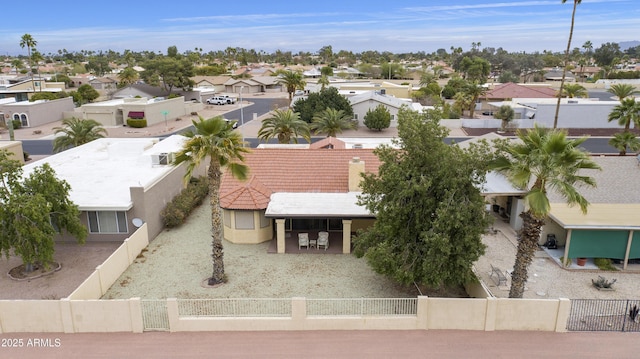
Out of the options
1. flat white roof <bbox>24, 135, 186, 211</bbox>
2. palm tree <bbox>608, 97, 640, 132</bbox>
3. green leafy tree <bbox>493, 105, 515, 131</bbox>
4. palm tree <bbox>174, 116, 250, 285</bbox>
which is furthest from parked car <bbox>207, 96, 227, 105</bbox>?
palm tree <bbox>174, 116, 250, 285</bbox>

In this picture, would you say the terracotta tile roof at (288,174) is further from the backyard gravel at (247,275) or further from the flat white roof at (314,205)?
the backyard gravel at (247,275)

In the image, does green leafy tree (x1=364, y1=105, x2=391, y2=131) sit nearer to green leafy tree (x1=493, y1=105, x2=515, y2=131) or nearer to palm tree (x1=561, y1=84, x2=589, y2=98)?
green leafy tree (x1=493, y1=105, x2=515, y2=131)

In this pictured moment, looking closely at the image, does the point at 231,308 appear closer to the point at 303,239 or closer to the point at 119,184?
the point at 303,239

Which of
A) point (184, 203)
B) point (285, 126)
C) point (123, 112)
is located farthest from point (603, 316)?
point (123, 112)

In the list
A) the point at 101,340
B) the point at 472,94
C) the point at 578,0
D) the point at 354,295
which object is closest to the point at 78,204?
the point at 101,340

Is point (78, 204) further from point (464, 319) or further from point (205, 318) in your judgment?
point (464, 319)
